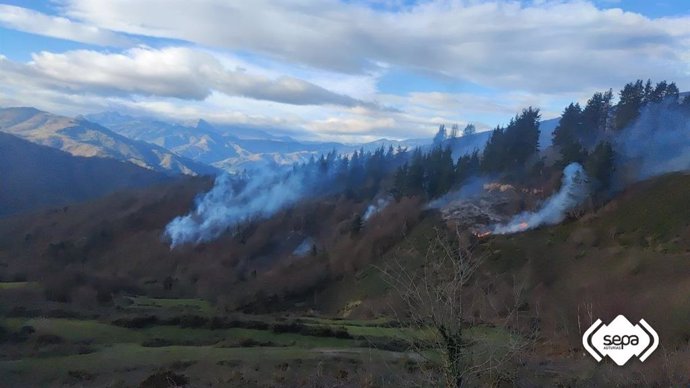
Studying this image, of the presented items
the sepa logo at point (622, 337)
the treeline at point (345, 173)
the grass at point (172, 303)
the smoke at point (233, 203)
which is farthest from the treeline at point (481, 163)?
the sepa logo at point (622, 337)

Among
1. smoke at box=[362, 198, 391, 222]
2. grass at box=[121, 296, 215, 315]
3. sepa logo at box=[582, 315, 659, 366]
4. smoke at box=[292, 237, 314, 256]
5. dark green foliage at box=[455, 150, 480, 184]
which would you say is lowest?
grass at box=[121, 296, 215, 315]

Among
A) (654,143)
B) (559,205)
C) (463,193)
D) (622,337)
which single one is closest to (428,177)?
(463,193)

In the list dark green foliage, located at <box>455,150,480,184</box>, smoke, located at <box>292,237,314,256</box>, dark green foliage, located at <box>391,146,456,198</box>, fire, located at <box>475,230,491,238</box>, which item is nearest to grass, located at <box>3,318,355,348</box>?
fire, located at <box>475,230,491,238</box>

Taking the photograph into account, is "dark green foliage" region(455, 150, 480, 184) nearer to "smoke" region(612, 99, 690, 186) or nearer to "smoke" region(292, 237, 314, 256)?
"smoke" region(612, 99, 690, 186)

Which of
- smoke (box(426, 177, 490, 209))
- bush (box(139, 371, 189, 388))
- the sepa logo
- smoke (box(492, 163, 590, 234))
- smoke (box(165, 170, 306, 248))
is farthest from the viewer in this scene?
smoke (box(165, 170, 306, 248))

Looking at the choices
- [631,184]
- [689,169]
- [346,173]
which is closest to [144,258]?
[346,173]
